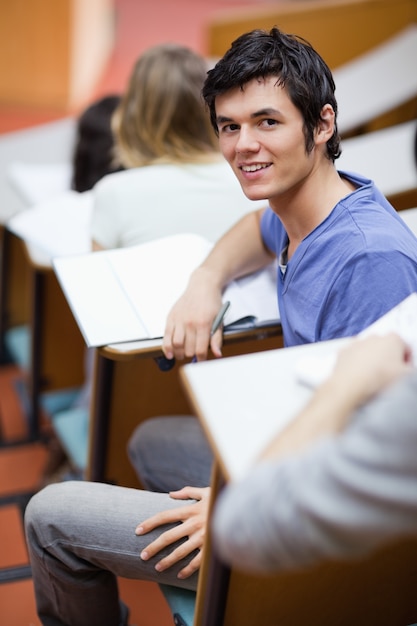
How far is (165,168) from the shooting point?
1752 mm

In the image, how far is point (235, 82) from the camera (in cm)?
123

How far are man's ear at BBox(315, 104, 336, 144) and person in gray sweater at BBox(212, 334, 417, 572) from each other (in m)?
0.64

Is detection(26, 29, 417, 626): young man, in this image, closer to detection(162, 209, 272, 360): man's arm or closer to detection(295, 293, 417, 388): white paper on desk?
detection(162, 209, 272, 360): man's arm

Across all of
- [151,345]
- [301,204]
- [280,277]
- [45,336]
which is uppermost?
[301,204]

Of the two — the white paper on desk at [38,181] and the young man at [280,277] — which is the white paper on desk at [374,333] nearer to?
the young man at [280,277]

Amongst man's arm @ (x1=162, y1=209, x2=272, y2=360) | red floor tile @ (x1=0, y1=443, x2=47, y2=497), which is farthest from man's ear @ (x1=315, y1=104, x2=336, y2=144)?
red floor tile @ (x1=0, y1=443, x2=47, y2=497)

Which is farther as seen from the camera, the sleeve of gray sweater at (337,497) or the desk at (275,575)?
the desk at (275,575)

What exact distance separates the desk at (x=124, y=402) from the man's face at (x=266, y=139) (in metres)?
0.31

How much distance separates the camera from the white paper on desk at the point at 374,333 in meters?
0.86

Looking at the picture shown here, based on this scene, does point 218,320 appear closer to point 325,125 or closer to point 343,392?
point 325,125

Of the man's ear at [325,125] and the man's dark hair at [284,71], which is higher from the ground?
the man's dark hair at [284,71]

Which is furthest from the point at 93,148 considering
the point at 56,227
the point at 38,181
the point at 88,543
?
the point at 88,543

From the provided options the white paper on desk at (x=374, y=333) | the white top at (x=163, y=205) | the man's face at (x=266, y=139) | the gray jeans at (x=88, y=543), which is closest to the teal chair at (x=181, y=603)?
the gray jeans at (x=88, y=543)

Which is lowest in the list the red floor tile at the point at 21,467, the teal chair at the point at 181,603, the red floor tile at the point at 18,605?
the red floor tile at the point at 18,605
